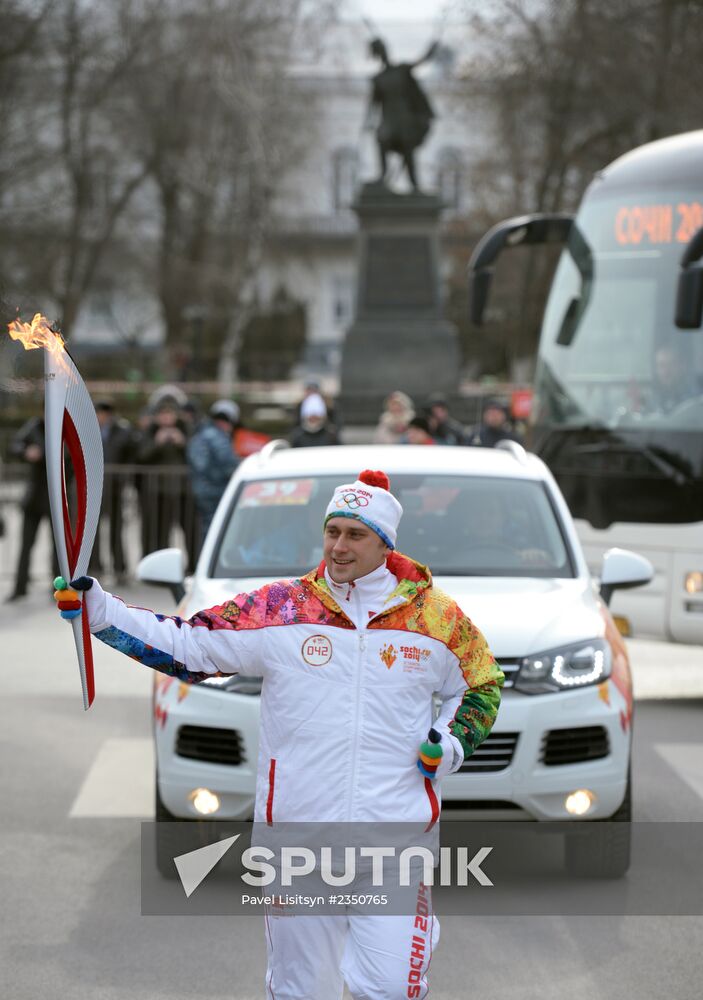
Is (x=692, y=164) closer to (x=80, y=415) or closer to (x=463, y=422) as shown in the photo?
(x=80, y=415)

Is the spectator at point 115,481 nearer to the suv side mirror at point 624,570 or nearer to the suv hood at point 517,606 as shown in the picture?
the suv hood at point 517,606

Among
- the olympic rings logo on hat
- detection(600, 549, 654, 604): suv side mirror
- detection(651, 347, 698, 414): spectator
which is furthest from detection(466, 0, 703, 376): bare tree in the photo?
the olympic rings logo on hat

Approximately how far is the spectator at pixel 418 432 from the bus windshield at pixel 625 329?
137cm

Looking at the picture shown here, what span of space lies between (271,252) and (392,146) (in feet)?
63.9

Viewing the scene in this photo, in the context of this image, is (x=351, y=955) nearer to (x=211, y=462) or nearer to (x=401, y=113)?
(x=211, y=462)

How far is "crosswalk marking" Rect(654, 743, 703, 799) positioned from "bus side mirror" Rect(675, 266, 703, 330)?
2719mm

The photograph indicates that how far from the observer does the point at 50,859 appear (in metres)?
6.70

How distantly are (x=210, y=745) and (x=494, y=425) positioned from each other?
7.95 m

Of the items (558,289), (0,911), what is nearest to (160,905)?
(0,911)

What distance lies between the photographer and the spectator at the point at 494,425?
44.8 feet

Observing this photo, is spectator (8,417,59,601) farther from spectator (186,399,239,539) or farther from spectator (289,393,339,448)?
spectator (289,393,339,448)

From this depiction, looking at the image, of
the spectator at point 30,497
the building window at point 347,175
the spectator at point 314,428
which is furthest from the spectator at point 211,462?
the building window at point 347,175

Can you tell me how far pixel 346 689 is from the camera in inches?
157

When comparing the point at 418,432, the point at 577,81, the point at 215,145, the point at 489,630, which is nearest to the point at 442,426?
the point at 418,432
